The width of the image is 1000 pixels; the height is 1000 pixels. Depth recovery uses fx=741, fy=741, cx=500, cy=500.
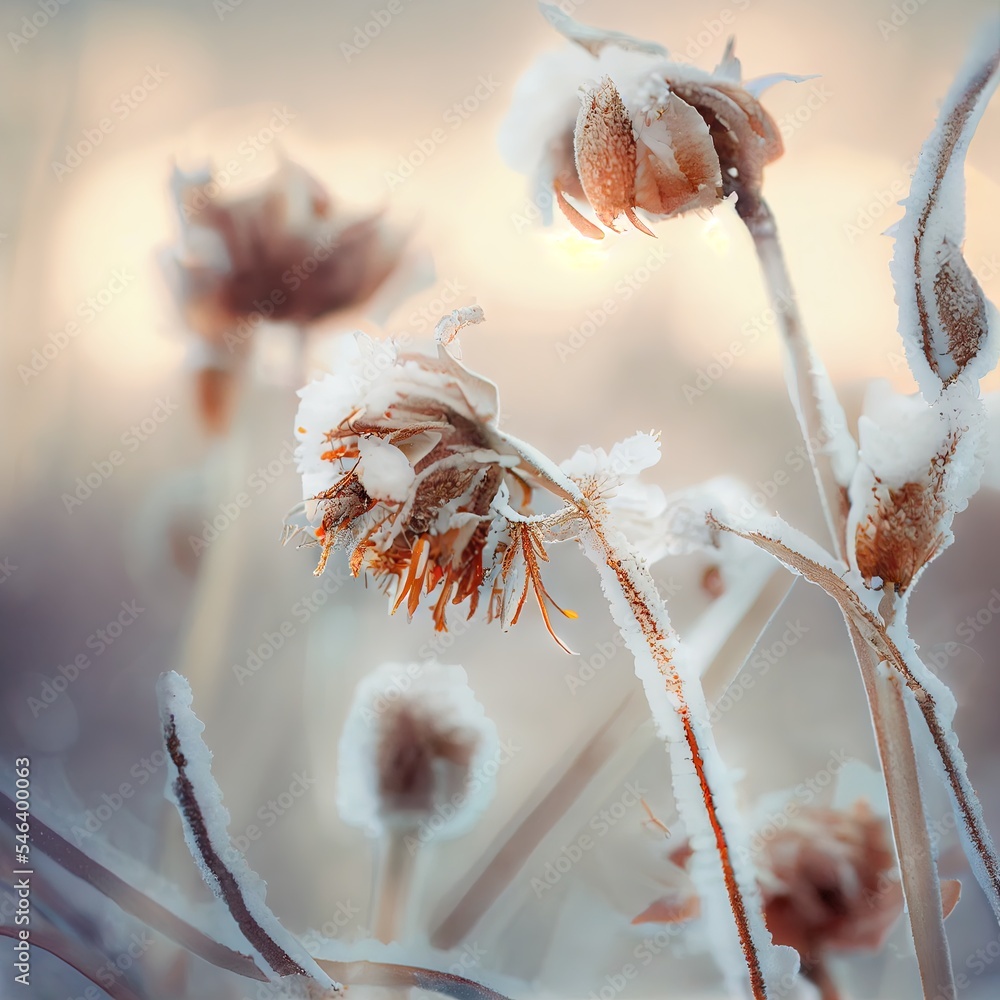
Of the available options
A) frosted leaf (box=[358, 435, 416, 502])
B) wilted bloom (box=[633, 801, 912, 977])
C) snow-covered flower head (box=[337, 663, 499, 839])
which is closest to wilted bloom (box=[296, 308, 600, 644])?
frosted leaf (box=[358, 435, 416, 502])

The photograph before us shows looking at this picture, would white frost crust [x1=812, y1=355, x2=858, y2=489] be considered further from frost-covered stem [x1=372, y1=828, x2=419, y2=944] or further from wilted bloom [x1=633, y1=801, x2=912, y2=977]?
frost-covered stem [x1=372, y1=828, x2=419, y2=944]

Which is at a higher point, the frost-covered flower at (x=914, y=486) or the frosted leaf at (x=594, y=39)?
the frosted leaf at (x=594, y=39)

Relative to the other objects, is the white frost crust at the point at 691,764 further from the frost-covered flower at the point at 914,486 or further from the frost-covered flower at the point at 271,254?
the frost-covered flower at the point at 271,254

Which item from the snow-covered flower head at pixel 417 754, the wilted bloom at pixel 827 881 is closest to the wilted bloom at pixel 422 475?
the snow-covered flower head at pixel 417 754

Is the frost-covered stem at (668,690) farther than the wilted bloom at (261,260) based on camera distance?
No

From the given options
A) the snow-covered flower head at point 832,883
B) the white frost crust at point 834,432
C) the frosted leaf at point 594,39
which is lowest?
the snow-covered flower head at point 832,883

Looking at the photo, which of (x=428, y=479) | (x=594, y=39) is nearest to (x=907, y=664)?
(x=428, y=479)
